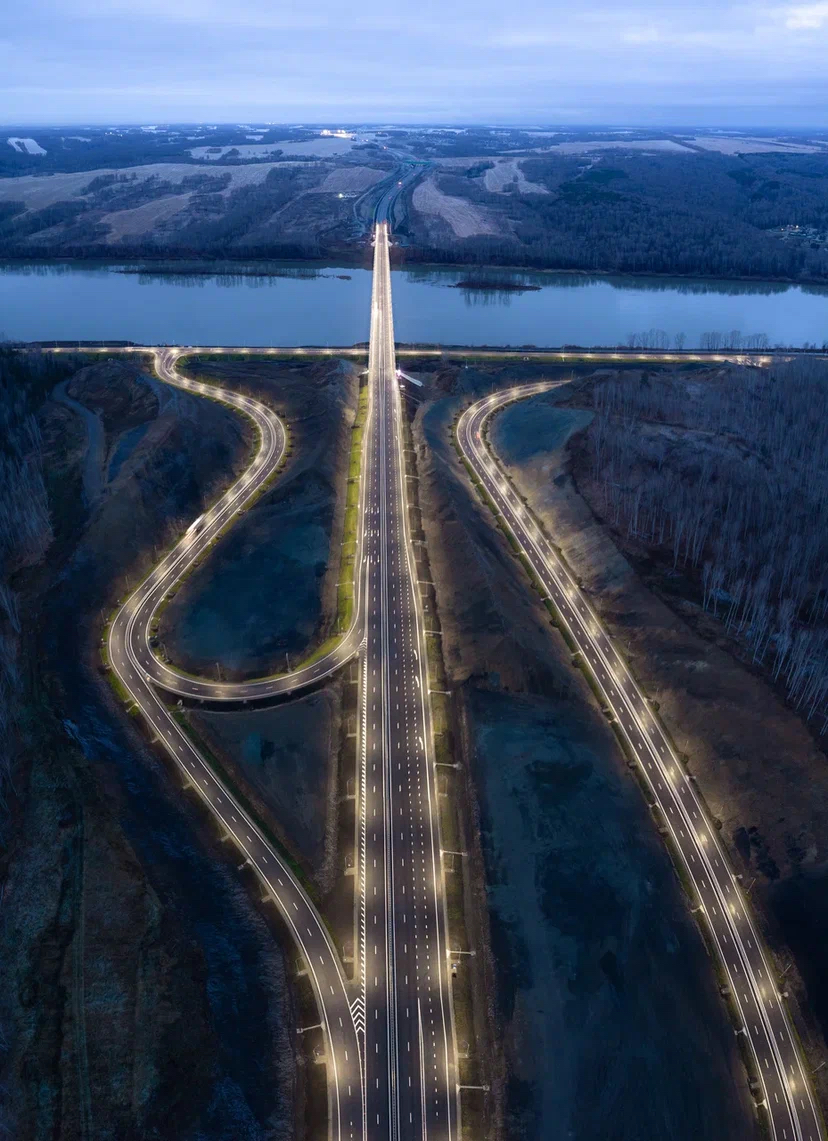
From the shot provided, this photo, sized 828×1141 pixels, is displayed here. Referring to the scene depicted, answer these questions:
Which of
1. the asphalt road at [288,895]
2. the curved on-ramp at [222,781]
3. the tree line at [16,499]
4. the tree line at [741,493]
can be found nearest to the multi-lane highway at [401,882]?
the asphalt road at [288,895]

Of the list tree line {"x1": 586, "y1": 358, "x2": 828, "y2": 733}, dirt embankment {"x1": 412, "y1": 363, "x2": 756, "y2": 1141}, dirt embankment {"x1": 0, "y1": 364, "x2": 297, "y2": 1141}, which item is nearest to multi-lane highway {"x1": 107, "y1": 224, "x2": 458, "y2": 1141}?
dirt embankment {"x1": 0, "y1": 364, "x2": 297, "y2": 1141}

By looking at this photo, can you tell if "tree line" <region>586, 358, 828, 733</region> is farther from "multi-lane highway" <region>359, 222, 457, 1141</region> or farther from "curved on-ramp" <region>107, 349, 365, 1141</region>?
"curved on-ramp" <region>107, 349, 365, 1141</region>

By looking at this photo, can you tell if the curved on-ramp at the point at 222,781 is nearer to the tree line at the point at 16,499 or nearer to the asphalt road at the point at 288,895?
the asphalt road at the point at 288,895

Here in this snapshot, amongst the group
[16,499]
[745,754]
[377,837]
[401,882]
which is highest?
[16,499]

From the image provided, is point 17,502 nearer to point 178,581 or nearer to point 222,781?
point 178,581

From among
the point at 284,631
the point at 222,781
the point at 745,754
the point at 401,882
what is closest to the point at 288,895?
the point at 401,882

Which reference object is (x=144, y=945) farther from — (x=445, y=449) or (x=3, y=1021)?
(x=445, y=449)
